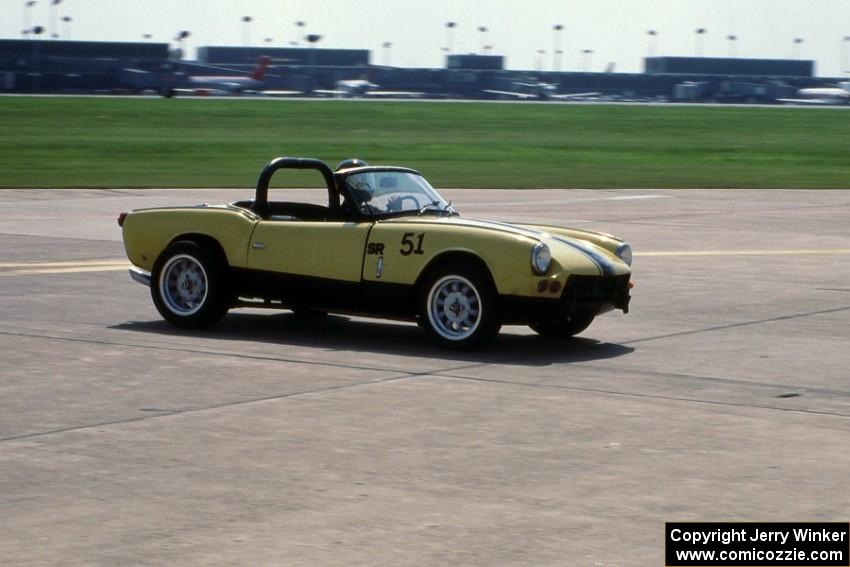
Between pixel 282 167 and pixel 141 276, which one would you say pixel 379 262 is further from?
pixel 141 276

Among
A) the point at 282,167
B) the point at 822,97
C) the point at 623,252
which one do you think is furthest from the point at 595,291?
the point at 822,97

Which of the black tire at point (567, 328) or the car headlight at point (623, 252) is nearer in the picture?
the black tire at point (567, 328)

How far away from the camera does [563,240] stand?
1064cm

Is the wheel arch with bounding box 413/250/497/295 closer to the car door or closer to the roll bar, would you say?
the car door

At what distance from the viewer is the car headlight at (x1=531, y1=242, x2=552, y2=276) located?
1005 cm

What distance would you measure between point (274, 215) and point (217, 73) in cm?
14423

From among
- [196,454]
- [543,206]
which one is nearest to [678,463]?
[196,454]

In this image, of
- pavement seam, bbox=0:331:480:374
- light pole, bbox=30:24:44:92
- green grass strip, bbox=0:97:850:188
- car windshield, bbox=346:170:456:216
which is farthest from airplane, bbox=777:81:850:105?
pavement seam, bbox=0:331:480:374

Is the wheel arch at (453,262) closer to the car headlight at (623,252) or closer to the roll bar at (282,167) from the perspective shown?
the roll bar at (282,167)

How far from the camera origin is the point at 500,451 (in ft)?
23.4

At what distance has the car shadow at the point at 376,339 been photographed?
1016 cm

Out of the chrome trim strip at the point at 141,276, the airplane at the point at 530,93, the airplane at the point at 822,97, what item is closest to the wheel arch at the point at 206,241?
the chrome trim strip at the point at 141,276

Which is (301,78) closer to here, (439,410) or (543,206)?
(543,206)

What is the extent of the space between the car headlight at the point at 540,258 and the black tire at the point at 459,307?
342 mm
